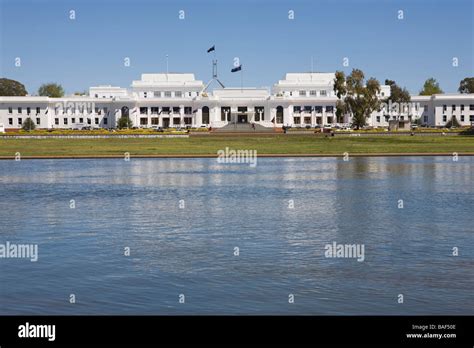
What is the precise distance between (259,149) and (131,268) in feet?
127

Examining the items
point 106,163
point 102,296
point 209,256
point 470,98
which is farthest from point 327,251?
point 470,98

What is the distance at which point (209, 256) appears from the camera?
Result: 45.3ft

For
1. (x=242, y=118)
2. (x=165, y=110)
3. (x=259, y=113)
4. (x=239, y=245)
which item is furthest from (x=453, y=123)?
(x=239, y=245)

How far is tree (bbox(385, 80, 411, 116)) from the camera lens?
386ft

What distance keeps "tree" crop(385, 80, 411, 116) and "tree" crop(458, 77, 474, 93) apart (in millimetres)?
24173

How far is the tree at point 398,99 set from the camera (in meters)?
118

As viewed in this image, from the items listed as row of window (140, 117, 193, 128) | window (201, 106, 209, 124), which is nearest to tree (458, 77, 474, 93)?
window (201, 106, 209, 124)

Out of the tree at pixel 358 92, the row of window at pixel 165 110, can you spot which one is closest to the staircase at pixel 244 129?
the tree at pixel 358 92

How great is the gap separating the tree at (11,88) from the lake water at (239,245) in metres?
116

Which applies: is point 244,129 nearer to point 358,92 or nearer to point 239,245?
point 358,92

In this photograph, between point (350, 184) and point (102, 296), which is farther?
point (350, 184)

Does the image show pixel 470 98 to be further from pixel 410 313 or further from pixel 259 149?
pixel 410 313

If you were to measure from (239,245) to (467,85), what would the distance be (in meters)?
134

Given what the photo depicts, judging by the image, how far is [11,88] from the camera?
141 meters
